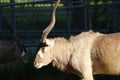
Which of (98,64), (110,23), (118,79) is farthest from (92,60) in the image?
(110,23)

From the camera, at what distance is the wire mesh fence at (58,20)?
1002cm

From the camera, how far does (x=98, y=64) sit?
7.40 m

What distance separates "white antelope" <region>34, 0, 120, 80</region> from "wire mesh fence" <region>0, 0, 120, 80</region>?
210 cm

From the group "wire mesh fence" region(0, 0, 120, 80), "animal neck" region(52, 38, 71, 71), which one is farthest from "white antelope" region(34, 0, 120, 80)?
"wire mesh fence" region(0, 0, 120, 80)

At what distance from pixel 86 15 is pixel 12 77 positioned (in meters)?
2.19

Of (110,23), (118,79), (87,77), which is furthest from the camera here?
(110,23)

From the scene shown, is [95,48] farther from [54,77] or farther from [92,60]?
[54,77]

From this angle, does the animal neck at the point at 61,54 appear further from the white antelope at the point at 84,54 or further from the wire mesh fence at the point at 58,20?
the wire mesh fence at the point at 58,20

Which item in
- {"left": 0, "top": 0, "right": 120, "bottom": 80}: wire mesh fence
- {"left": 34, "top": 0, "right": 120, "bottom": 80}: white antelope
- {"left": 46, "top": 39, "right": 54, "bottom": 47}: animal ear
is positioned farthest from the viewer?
{"left": 0, "top": 0, "right": 120, "bottom": 80}: wire mesh fence

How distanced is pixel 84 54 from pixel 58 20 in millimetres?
5550

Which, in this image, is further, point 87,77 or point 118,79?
point 118,79

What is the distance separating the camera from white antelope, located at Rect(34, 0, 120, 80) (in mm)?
7352

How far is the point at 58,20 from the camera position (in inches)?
505

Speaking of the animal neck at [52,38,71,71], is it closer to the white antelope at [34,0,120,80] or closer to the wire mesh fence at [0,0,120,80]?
the white antelope at [34,0,120,80]
